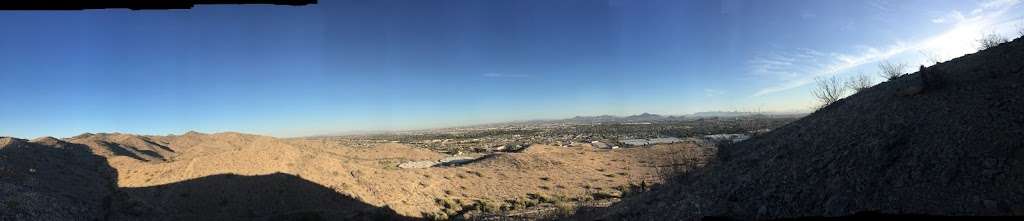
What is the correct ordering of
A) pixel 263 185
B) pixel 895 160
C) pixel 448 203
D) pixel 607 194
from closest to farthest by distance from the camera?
1. pixel 895 160
2. pixel 263 185
3. pixel 448 203
4. pixel 607 194

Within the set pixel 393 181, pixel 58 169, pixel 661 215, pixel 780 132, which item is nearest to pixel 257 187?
pixel 393 181

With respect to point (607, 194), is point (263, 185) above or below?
above

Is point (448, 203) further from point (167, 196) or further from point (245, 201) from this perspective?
point (167, 196)

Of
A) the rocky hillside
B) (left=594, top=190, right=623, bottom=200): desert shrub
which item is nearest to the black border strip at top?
the rocky hillside

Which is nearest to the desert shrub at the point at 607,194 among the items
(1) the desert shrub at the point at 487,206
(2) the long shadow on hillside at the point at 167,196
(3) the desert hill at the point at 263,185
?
(3) the desert hill at the point at 263,185

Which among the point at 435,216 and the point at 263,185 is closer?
the point at 435,216

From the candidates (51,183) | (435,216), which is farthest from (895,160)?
(51,183)

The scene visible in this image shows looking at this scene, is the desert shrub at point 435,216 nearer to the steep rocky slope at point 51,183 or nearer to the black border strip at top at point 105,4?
the steep rocky slope at point 51,183

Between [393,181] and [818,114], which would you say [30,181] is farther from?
[818,114]
